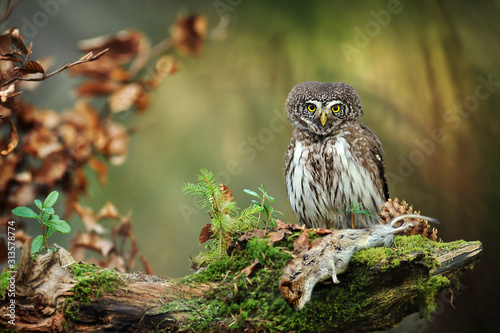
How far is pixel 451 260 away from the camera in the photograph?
5.24ft

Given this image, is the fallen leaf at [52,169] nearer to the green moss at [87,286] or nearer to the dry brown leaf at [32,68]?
the green moss at [87,286]

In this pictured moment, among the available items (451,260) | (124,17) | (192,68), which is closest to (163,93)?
(192,68)

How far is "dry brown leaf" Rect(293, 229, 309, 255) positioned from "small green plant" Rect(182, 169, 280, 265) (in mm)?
151

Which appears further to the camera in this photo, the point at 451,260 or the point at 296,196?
the point at 296,196

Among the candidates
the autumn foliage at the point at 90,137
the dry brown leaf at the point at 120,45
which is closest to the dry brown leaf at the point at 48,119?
the autumn foliage at the point at 90,137

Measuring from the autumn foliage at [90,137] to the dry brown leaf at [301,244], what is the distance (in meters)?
1.22

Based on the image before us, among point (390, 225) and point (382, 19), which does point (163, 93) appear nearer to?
point (382, 19)

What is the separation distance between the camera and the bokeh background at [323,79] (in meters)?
3.15

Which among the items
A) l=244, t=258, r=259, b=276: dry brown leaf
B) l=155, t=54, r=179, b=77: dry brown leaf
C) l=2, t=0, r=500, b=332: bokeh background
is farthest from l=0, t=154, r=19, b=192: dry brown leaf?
l=244, t=258, r=259, b=276: dry brown leaf

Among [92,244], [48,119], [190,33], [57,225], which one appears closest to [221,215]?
[57,225]

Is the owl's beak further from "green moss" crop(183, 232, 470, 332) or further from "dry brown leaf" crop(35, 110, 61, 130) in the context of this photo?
"dry brown leaf" crop(35, 110, 61, 130)

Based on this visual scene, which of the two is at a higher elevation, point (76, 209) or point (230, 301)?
point (76, 209)

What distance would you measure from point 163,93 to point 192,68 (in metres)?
0.26

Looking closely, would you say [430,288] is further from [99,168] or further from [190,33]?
[190,33]
